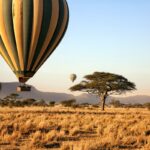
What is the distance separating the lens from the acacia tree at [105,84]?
57062 mm

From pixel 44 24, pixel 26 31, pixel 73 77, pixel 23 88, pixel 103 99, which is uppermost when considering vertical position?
pixel 73 77

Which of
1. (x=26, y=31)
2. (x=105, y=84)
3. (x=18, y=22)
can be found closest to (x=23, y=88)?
(x=26, y=31)

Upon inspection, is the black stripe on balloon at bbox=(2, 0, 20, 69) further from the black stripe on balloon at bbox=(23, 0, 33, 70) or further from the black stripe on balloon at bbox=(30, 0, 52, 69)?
the black stripe on balloon at bbox=(30, 0, 52, 69)

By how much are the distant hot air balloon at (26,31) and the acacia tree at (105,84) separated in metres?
33.3

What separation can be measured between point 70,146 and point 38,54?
7.92 metres

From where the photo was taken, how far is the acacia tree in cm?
5706

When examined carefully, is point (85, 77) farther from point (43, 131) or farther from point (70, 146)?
point (70, 146)

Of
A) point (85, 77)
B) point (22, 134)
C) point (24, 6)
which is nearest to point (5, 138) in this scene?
point (22, 134)

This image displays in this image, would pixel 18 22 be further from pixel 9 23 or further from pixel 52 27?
pixel 52 27

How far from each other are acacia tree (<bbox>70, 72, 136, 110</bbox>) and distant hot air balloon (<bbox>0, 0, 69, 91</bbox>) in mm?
33263

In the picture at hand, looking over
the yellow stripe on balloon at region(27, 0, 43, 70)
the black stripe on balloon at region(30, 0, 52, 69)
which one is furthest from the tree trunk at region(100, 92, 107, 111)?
the yellow stripe on balloon at region(27, 0, 43, 70)

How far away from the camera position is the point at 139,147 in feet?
60.4

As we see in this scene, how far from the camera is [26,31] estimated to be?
23.7 metres

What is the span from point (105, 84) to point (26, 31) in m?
34.5
